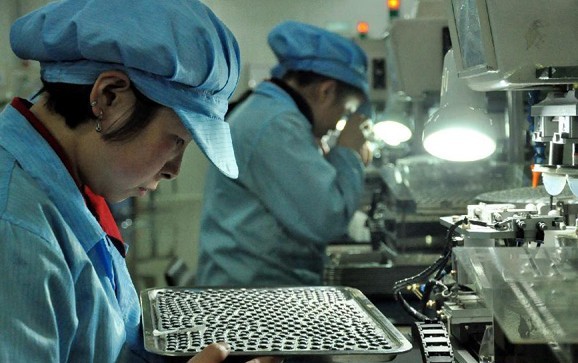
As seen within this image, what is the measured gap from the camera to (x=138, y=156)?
3.89ft

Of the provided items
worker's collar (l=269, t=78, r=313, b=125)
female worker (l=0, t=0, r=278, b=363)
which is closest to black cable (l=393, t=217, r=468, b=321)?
female worker (l=0, t=0, r=278, b=363)

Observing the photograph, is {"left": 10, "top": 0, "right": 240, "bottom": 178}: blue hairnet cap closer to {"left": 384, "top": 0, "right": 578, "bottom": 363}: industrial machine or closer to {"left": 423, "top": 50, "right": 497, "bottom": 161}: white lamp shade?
{"left": 384, "top": 0, "right": 578, "bottom": 363}: industrial machine

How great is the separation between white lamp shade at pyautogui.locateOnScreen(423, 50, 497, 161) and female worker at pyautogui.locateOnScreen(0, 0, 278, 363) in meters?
0.61

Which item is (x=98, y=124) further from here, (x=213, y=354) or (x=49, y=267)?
(x=213, y=354)

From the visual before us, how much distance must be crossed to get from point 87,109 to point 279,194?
1232 millimetres

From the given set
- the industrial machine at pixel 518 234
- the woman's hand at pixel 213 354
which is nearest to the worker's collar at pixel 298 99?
the industrial machine at pixel 518 234

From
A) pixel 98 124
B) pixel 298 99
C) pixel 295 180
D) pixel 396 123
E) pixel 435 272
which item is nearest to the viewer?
pixel 98 124

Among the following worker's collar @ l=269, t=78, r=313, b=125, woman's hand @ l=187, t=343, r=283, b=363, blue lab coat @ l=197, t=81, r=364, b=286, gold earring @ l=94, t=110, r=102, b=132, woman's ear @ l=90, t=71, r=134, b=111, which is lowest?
blue lab coat @ l=197, t=81, r=364, b=286

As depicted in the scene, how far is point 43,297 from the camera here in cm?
103

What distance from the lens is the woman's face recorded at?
118 cm

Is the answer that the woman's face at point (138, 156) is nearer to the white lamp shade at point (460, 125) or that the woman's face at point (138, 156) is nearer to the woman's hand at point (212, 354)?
the woman's hand at point (212, 354)

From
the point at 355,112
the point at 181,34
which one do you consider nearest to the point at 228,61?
the point at 181,34

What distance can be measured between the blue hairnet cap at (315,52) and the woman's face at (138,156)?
141cm

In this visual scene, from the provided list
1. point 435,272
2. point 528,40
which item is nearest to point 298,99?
point 435,272
